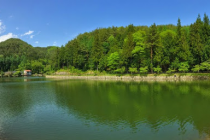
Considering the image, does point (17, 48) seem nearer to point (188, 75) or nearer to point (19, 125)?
point (188, 75)

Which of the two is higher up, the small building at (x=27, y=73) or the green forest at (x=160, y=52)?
the green forest at (x=160, y=52)

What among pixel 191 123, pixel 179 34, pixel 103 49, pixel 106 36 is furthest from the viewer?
pixel 106 36

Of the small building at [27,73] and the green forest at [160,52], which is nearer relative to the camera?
the green forest at [160,52]

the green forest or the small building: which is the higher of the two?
the green forest

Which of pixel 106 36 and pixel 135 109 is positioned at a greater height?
pixel 106 36

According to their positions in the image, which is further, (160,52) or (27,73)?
(27,73)

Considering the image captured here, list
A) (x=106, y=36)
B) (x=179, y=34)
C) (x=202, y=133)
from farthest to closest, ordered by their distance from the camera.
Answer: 1. (x=106, y=36)
2. (x=179, y=34)
3. (x=202, y=133)

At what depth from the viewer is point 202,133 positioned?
9.32 meters

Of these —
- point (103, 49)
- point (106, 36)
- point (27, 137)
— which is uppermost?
point (106, 36)

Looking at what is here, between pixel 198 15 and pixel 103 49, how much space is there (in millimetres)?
37606

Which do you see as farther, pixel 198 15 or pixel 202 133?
pixel 198 15

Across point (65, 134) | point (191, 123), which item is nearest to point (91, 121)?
point (65, 134)

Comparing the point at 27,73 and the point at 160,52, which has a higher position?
the point at 160,52

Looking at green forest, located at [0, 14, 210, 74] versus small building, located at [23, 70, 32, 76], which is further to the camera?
small building, located at [23, 70, 32, 76]
